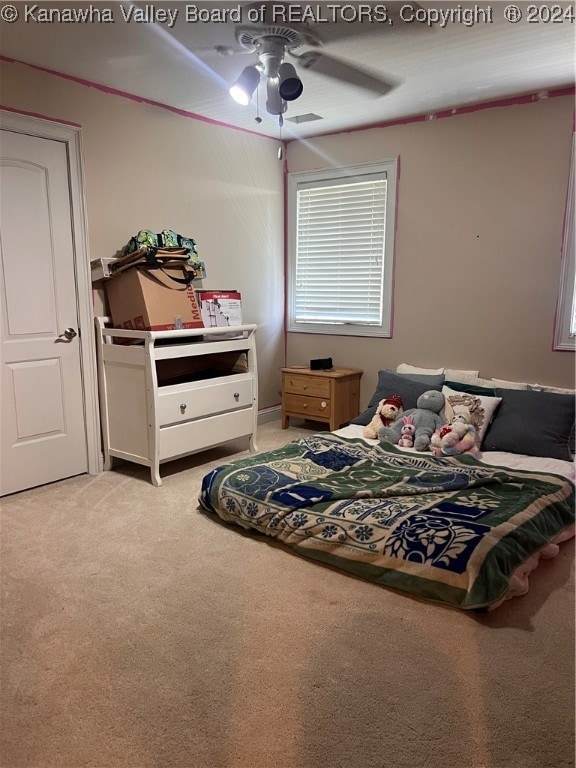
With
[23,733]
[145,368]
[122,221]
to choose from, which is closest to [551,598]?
[23,733]

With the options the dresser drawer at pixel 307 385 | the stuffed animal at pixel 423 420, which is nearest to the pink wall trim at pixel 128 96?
the dresser drawer at pixel 307 385

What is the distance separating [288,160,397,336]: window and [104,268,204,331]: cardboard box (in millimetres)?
1472

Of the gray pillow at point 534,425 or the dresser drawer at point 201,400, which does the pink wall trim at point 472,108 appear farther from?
the dresser drawer at point 201,400

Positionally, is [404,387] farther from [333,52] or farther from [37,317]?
[37,317]

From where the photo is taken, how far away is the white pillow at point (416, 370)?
4.09m

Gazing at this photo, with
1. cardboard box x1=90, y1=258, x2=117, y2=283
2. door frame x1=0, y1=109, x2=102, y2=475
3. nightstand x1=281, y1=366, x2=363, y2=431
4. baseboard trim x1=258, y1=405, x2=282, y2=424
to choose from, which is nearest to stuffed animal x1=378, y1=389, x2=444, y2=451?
nightstand x1=281, y1=366, x2=363, y2=431

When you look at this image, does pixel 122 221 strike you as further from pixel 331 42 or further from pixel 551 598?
pixel 551 598

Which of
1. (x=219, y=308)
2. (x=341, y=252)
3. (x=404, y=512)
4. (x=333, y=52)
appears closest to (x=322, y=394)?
(x=219, y=308)

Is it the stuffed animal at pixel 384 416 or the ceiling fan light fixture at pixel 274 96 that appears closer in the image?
the ceiling fan light fixture at pixel 274 96

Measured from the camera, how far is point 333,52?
2.84 metres

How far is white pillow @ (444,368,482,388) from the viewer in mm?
3829

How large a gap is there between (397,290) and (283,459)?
193 cm

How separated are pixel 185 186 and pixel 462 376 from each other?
2.46 metres

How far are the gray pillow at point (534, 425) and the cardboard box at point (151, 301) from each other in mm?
2050
